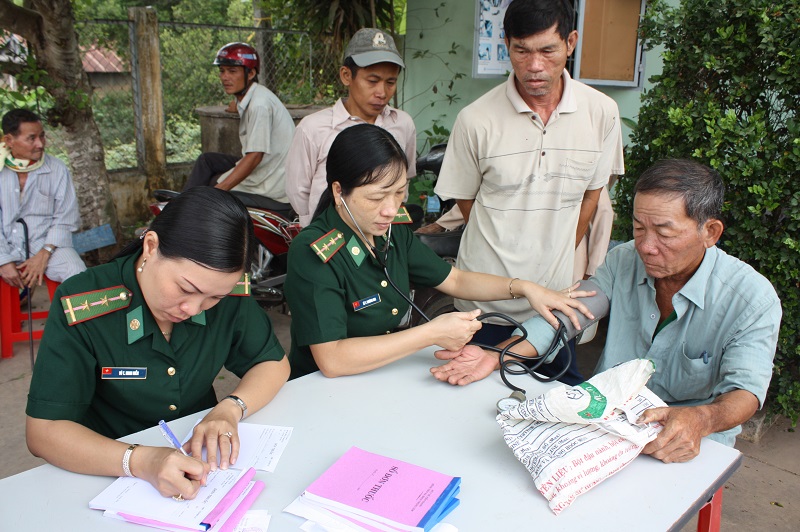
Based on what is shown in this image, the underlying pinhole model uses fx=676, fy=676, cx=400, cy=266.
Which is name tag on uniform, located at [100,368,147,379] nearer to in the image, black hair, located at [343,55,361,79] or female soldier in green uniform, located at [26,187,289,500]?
female soldier in green uniform, located at [26,187,289,500]

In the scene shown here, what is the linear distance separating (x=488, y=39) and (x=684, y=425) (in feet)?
11.6

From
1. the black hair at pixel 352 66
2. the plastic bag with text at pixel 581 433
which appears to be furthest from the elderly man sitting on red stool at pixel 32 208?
the plastic bag with text at pixel 581 433

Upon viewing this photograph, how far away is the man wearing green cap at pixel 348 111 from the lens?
9.48ft

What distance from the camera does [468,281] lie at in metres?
2.20

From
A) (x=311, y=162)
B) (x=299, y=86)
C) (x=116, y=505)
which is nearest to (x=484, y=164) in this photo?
(x=311, y=162)

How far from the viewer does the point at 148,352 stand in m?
1.55

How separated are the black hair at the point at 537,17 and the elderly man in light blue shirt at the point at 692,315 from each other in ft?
2.08

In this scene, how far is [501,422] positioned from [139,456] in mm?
731

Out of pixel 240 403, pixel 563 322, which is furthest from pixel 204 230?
pixel 563 322

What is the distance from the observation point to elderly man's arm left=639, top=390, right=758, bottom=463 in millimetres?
1415

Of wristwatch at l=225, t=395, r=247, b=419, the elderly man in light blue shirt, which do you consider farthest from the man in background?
wristwatch at l=225, t=395, r=247, b=419

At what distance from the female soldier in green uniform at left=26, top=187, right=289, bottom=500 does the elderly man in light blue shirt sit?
2.04ft

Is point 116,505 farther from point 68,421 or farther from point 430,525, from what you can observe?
point 430,525

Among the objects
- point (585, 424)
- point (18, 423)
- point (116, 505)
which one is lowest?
point (18, 423)
